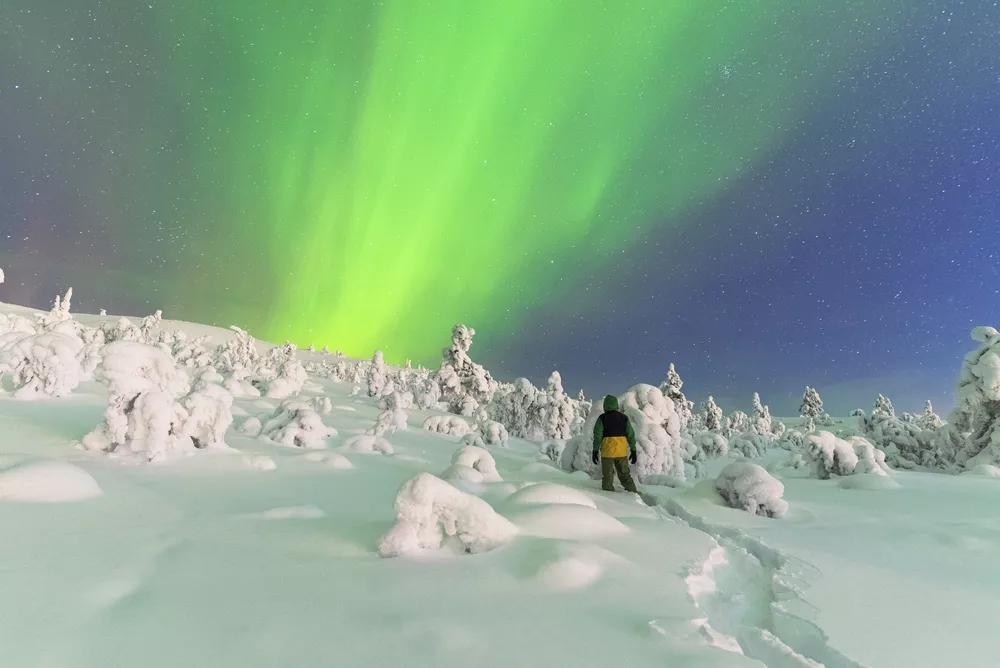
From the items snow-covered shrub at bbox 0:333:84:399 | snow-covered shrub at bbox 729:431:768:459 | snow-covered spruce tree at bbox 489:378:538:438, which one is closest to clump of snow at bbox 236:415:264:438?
snow-covered shrub at bbox 0:333:84:399

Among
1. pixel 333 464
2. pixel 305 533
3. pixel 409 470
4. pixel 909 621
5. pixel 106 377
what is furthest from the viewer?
pixel 409 470

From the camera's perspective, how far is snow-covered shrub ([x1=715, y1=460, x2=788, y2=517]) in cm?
848

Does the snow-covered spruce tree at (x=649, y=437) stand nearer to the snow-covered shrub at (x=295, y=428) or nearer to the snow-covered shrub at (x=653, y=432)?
the snow-covered shrub at (x=653, y=432)

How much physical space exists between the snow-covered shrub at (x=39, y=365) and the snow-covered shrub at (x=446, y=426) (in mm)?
14844

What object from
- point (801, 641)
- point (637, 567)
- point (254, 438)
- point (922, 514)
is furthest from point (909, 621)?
point (254, 438)

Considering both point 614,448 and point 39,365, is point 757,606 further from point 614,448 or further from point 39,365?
point 39,365

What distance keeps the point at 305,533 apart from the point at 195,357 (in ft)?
205

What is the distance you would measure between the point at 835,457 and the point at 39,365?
23020 millimetres

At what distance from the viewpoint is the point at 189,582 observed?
389 cm

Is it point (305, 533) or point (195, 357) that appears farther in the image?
point (195, 357)

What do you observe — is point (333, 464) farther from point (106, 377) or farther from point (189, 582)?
point (189, 582)

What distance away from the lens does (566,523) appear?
559 cm

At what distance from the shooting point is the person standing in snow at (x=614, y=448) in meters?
10.5

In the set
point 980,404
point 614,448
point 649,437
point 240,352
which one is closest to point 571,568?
point 614,448
